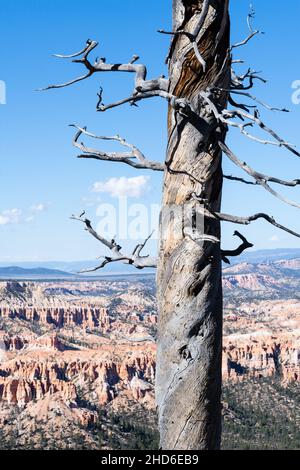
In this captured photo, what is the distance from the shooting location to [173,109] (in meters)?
2.88

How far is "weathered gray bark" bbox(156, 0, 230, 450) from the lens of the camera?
8.97 feet

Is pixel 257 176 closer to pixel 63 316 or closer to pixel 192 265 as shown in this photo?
pixel 192 265

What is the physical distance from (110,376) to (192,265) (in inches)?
2975

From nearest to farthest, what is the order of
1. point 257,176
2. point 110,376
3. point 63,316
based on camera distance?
point 257,176 → point 110,376 → point 63,316

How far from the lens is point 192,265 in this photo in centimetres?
277

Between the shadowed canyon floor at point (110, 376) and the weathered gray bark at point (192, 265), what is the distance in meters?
26.9

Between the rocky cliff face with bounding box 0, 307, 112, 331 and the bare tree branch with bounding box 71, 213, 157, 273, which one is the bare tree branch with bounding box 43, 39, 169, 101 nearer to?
the bare tree branch with bounding box 71, 213, 157, 273

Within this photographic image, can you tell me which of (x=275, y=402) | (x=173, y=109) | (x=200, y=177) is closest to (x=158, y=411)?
(x=200, y=177)

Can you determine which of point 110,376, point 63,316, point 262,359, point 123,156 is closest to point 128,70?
point 123,156

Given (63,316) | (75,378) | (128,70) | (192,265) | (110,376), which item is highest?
(128,70)

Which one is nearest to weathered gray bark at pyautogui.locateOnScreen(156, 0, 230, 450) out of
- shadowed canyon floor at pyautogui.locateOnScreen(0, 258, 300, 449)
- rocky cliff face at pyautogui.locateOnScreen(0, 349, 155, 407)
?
shadowed canyon floor at pyautogui.locateOnScreen(0, 258, 300, 449)

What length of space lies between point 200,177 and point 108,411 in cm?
6357

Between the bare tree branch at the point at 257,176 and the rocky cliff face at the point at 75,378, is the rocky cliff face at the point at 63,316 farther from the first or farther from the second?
the bare tree branch at the point at 257,176

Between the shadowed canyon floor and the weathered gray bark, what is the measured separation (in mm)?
26945
